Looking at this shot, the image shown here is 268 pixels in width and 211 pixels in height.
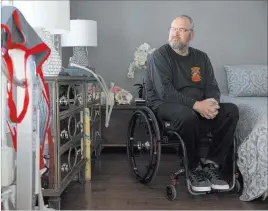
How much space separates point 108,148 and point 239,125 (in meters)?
1.68

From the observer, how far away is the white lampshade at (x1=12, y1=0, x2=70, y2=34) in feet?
5.25

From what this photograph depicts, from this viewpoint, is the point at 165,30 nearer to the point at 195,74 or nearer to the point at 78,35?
the point at 78,35

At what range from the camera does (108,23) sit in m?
3.95

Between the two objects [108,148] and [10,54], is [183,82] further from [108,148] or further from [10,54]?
[108,148]

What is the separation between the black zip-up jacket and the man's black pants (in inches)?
3.9

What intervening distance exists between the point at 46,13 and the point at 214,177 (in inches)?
51.8

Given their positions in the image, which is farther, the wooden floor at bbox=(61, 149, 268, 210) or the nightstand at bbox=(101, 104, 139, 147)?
the nightstand at bbox=(101, 104, 139, 147)

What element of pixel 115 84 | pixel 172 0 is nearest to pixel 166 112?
pixel 115 84

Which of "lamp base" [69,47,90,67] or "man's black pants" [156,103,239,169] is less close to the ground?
"lamp base" [69,47,90,67]

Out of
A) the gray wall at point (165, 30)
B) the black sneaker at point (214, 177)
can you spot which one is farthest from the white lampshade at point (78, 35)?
the black sneaker at point (214, 177)


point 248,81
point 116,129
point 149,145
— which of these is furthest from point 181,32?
point 116,129

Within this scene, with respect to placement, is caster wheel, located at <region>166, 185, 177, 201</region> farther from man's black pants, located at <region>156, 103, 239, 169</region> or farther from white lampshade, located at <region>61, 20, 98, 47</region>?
white lampshade, located at <region>61, 20, 98, 47</region>

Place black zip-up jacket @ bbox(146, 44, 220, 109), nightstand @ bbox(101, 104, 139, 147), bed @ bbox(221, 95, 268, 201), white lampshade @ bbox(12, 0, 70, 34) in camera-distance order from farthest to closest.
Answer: nightstand @ bbox(101, 104, 139, 147) < black zip-up jacket @ bbox(146, 44, 220, 109) < bed @ bbox(221, 95, 268, 201) < white lampshade @ bbox(12, 0, 70, 34)

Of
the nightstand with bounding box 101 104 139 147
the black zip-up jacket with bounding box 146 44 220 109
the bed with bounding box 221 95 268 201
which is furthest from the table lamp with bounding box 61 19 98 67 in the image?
the bed with bounding box 221 95 268 201
